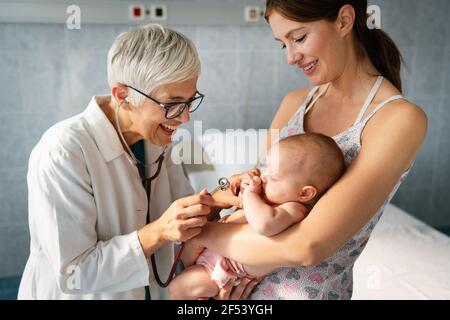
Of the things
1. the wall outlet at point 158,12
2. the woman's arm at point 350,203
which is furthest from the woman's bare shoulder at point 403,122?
the wall outlet at point 158,12

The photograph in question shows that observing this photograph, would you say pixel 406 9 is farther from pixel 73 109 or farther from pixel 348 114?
pixel 73 109

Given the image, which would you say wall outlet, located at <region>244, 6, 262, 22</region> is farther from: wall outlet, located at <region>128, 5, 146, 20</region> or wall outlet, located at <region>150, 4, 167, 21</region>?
wall outlet, located at <region>128, 5, 146, 20</region>

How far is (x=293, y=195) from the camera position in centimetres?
78

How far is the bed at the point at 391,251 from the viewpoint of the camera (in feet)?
A: 4.04

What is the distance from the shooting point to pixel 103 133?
2.87ft

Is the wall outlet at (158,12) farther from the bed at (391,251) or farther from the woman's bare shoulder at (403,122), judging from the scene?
the woman's bare shoulder at (403,122)

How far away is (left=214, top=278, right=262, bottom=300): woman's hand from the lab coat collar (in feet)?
1.06

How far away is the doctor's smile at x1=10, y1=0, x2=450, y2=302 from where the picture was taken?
29.2 inches

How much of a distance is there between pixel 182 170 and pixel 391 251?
3.01ft

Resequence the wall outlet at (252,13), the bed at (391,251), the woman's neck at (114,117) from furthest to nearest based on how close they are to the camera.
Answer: the wall outlet at (252,13) < the bed at (391,251) < the woman's neck at (114,117)

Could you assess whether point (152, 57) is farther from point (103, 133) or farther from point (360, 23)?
point (360, 23)

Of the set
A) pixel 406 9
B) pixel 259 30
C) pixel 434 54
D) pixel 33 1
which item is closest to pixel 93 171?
pixel 33 1

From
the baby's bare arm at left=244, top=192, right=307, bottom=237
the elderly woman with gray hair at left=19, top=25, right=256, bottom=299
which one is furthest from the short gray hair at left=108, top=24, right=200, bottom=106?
the baby's bare arm at left=244, top=192, right=307, bottom=237

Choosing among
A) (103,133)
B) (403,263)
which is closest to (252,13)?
(103,133)
